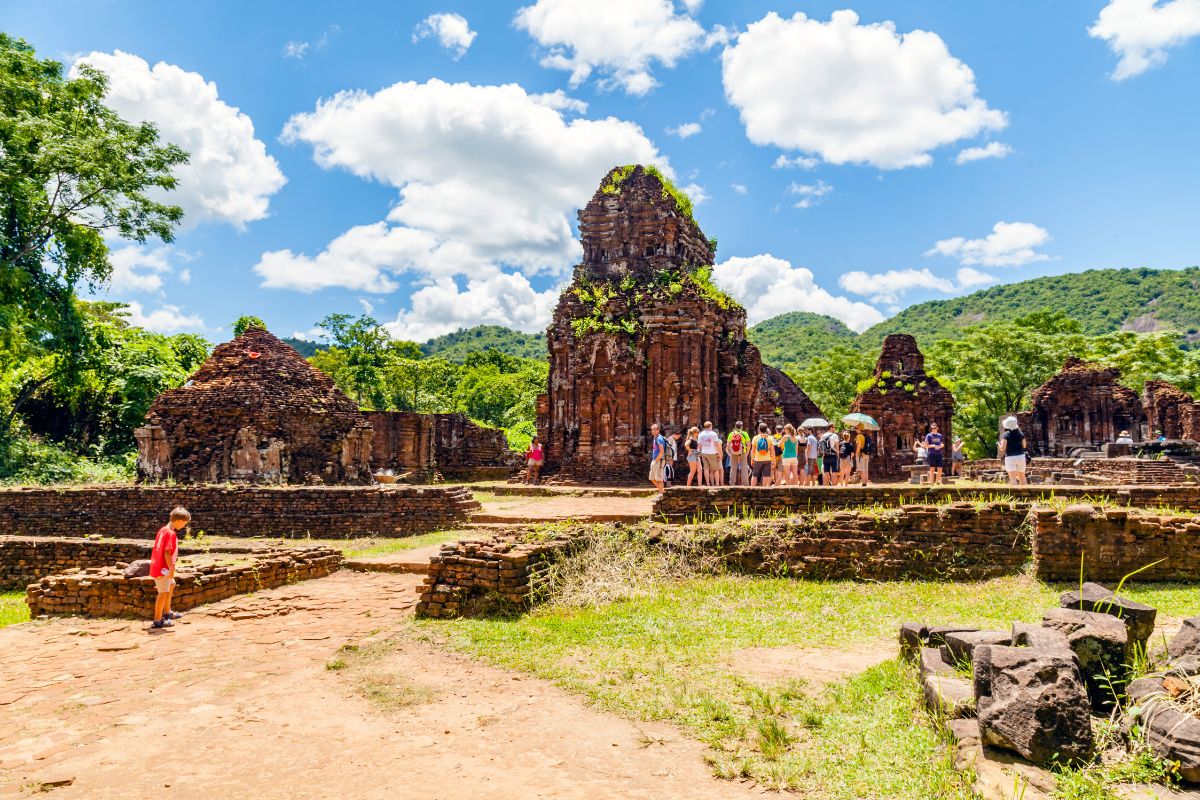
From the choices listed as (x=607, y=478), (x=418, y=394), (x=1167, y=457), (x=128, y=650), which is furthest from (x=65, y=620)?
(x=418, y=394)

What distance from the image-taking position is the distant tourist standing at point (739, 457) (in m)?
14.2

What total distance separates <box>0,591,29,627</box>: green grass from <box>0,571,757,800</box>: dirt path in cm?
323

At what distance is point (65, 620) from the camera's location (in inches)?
310

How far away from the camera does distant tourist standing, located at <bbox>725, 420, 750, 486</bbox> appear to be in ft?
46.6

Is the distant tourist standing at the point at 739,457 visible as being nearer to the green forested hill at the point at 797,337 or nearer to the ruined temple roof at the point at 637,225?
the ruined temple roof at the point at 637,225

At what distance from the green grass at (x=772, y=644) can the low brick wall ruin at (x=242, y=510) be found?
6846 mm

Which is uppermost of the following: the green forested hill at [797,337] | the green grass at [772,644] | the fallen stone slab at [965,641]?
the green forested hill at [797,337]

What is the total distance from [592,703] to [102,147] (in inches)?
970

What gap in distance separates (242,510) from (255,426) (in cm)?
272

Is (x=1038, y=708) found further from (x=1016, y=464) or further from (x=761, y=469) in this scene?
(x=761, y=469)

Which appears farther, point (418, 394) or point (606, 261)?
point (418, 394)

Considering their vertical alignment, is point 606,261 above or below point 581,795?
above

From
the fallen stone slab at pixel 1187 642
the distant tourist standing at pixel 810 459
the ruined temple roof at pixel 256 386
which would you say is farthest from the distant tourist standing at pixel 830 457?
the ruined temple roof at pixel 256 386

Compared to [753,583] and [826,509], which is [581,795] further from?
[826,509]
